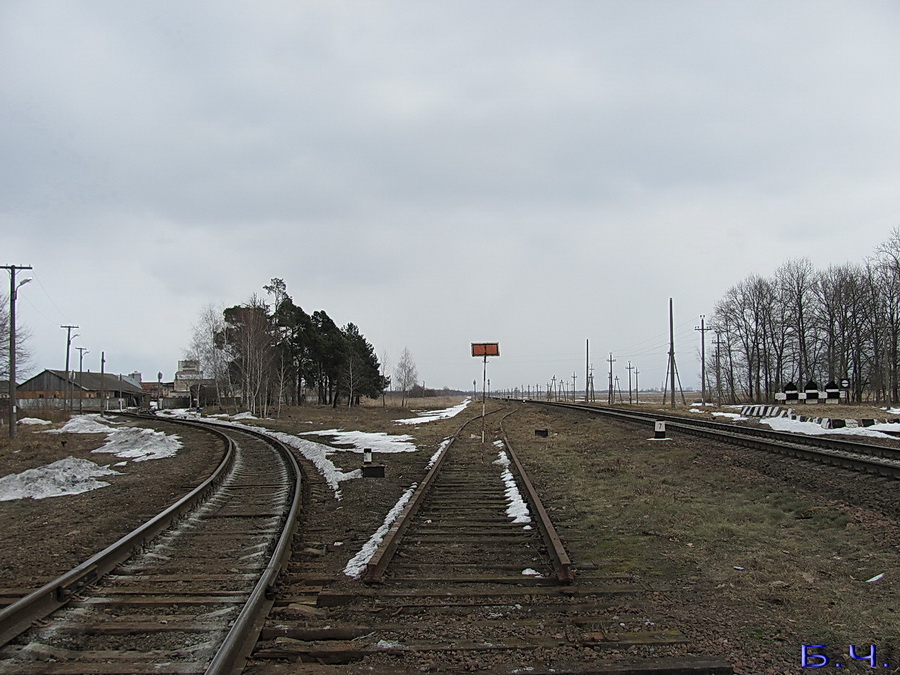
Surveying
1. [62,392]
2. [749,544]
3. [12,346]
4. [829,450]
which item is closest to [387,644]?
[749,544]

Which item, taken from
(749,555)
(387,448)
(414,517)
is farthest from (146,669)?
(387,448)

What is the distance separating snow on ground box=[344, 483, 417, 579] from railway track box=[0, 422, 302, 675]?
2.24 ft

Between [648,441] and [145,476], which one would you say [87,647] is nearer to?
[145,476]

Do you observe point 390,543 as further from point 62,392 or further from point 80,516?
point 62,392

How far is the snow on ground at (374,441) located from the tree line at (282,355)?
27.9m

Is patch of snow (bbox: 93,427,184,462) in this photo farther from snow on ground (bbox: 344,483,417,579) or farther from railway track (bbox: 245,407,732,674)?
railway track (bbox: 245,407,732,674)

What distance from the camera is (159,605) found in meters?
5.04

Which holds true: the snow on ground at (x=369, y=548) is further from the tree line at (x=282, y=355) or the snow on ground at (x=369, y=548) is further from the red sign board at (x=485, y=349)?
the tree line at (x=282, y=355)

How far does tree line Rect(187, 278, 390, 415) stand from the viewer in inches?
2154

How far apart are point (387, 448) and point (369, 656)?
15661 millimetres

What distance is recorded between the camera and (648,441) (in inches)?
760

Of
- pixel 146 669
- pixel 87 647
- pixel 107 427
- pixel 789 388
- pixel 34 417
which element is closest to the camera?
pixel 146 669

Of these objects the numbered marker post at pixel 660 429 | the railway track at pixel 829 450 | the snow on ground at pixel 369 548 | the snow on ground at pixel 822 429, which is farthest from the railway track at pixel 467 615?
the snow on ground at pixel 822 429

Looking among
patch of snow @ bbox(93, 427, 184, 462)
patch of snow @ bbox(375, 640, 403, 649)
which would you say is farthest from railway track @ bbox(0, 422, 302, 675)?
patch of snow @ bbox(93, 427, 184, 462)
